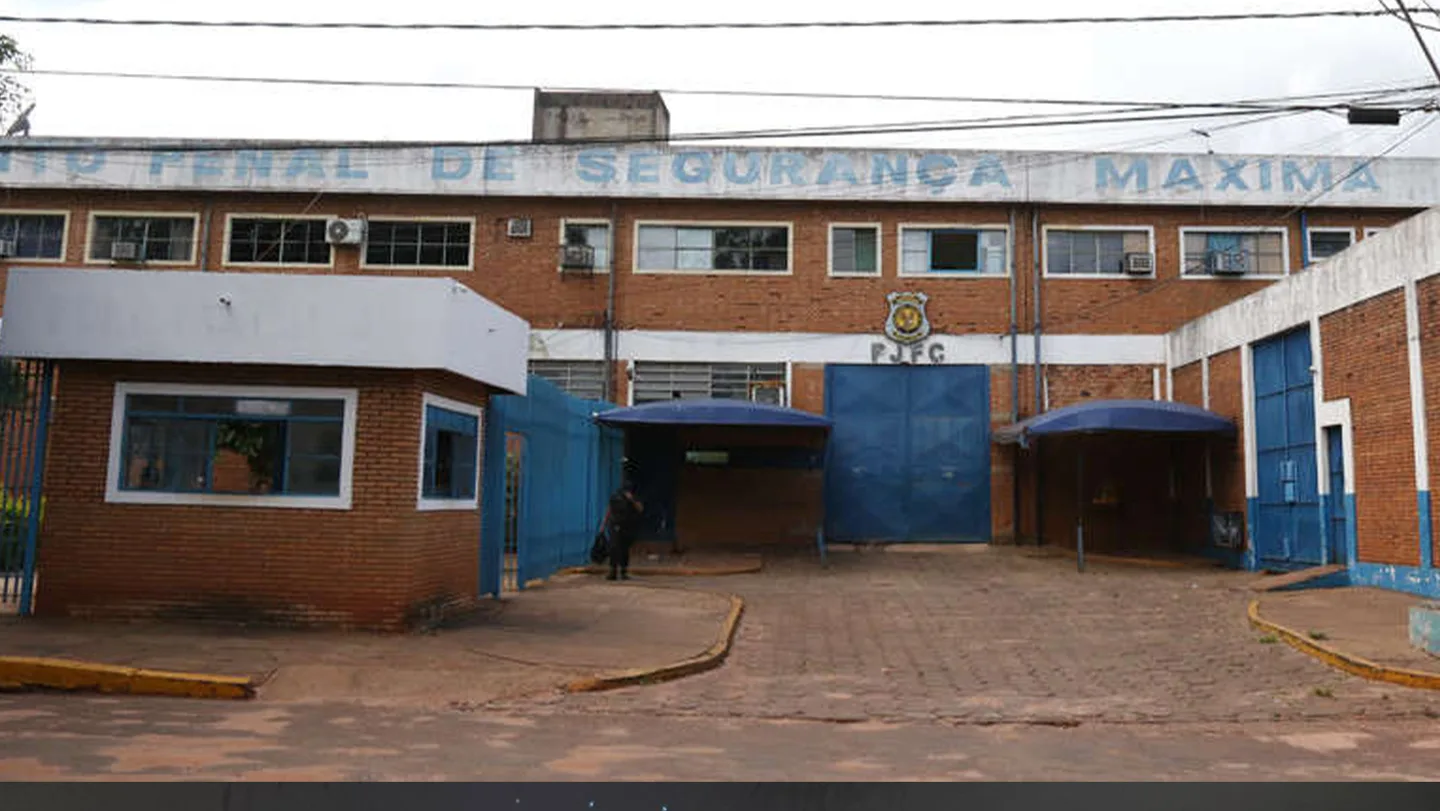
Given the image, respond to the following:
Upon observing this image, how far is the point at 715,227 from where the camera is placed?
2453 centimetres

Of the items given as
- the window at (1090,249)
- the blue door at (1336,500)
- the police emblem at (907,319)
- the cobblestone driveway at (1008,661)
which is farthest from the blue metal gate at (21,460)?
the window at (1090,249)

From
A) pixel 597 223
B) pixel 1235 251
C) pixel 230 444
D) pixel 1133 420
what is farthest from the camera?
pixel 597 223

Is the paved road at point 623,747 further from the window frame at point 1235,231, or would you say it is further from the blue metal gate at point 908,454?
the window frame at point 1235,231

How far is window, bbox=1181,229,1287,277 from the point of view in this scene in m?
24.3

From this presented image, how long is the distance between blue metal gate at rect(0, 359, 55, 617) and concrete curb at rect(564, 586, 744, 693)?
21.3 ft

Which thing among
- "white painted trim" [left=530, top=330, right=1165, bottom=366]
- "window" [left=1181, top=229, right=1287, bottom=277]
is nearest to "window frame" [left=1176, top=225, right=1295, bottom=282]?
"window" [left=1181, top=229, right=1287, bottom=277]

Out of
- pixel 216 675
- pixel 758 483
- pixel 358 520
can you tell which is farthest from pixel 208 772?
pixel 758 483

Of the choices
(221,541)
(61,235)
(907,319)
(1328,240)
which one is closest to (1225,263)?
(1328,240)

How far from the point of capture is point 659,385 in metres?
24.2

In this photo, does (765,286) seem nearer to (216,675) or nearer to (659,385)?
(659,385)

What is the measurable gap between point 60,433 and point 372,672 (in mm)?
4691

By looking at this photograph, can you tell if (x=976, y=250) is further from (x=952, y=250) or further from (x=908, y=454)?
(x=908, y=454)

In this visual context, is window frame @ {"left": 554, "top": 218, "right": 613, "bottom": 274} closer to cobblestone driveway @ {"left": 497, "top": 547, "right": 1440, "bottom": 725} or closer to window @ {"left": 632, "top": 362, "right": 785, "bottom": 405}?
window @ {"left": 632, "top": 362, "right": 785, "bottom": 405}

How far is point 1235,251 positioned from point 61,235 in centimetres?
2579
